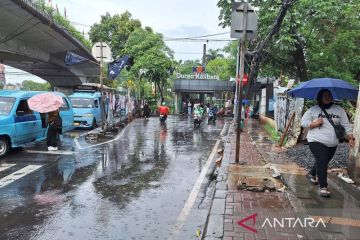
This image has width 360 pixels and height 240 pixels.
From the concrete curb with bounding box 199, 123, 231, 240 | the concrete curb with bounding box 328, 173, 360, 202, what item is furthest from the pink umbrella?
the concrete curb with bounding box 328, 173, 360, 202

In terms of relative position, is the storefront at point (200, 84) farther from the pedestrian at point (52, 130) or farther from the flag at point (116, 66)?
the pedestrian at point (52, 130)

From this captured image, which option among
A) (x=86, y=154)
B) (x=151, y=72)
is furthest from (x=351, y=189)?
(x=151, y=72)

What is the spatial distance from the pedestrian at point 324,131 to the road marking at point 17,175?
5816 millimetres

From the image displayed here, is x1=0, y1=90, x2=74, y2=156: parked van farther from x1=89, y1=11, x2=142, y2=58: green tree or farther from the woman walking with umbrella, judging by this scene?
x1=89, y1=11, x2=142, y2=58: green tree

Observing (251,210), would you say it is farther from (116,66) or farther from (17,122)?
(116,66)

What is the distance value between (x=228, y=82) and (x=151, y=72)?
34.1 feet

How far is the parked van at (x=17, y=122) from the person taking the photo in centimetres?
1083

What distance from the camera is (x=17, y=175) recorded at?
333 inches

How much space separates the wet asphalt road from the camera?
520 cm

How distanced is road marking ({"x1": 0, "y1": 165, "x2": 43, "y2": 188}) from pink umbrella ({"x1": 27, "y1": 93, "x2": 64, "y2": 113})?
8.84 feet

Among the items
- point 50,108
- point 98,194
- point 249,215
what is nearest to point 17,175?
point 98,194

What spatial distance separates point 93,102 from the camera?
2195 cm

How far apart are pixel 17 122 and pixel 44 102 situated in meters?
1.02

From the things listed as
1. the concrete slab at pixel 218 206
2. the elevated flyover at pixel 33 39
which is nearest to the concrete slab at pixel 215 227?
the concrete slab at pixel 218 206
